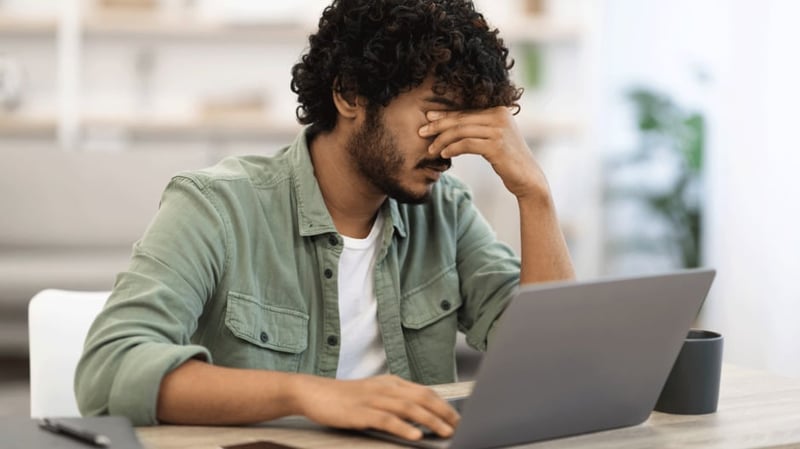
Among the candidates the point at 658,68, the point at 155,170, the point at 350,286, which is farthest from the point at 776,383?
the point at 658,68

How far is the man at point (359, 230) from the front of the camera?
1483 millimetres

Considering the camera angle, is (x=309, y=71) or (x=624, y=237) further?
(x=624, y=237)

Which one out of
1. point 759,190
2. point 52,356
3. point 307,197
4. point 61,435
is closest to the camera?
point 61,435

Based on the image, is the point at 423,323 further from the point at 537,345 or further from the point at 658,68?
the point at 658,68

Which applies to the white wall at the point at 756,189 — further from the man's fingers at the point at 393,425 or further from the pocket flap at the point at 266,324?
the man's fingers at the point at 393,425

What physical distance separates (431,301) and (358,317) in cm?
12

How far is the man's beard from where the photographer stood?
169 centimetres

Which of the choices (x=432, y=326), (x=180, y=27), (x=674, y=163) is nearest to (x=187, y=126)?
(x=180, y=27)

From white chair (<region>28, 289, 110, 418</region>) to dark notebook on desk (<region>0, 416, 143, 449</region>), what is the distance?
382 millimetres

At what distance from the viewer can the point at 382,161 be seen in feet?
5.58

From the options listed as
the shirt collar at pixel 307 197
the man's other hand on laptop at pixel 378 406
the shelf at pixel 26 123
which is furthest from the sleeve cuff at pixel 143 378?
the shelf at pixel 26 123

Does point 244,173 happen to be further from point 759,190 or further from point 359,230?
point 759,190

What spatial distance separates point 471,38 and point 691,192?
3.17 metres

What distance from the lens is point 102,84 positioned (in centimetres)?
511
